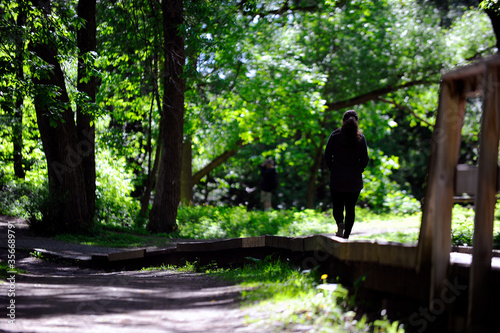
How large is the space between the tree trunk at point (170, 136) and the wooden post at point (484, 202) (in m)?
11.5

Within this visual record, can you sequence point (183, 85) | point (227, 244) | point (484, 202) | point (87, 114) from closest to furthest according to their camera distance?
point (484, 202) < point (227, 244) < point (87, 114) < point (183, 85)

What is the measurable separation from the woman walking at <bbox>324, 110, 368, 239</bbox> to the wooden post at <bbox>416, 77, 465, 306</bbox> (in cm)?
363

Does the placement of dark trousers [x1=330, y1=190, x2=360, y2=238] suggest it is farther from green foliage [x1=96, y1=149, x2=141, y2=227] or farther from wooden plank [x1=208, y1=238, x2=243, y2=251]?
green foliage [x1=96, y1=149, x2=141, y2=227]

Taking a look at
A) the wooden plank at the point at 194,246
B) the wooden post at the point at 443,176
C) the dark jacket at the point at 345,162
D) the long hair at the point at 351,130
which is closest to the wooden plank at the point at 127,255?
the wooden plank at the point at 194,246

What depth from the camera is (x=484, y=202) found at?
4375 mm

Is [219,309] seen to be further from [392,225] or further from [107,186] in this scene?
[392,225]

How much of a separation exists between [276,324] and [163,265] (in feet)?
21.7

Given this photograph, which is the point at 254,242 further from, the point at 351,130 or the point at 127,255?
the point at 127,255

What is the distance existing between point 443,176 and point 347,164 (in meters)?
3.89

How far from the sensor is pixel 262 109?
74.5 ft

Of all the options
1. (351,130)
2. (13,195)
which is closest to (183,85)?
(13,195)

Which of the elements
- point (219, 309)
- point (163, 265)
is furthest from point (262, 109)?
point (219, 309)
